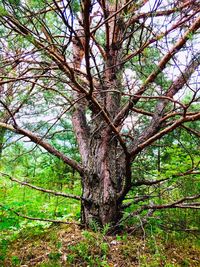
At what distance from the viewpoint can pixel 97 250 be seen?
2387 millimetres

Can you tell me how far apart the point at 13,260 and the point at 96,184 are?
1066 millimetres

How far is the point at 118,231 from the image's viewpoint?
9.08 feet

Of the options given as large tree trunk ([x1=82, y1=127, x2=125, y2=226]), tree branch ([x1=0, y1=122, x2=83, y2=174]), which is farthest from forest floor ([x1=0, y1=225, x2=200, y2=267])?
tree branch ([x1=0, y1=122, x2=83, y2=174])

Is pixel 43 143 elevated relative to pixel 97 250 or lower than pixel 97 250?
elevated

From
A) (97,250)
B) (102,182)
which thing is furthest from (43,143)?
(97,250)

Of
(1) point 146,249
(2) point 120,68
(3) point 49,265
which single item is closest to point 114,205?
(1) point 146,249

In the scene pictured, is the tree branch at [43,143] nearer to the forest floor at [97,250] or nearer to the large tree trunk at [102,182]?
the large tree trunk at [102,182]

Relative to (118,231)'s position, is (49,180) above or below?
above

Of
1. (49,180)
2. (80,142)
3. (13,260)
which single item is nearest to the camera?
(13,260)

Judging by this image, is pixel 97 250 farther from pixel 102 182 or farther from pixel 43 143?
pixel 43 143

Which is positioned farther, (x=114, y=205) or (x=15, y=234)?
(x=15, y=234)

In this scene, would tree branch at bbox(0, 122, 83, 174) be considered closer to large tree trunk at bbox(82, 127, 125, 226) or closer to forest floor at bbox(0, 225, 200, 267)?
large tree trunk at bbox(82, 127, 125, 226)

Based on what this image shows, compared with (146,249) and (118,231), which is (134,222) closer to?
(118,231)

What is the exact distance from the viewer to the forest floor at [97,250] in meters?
2.32
